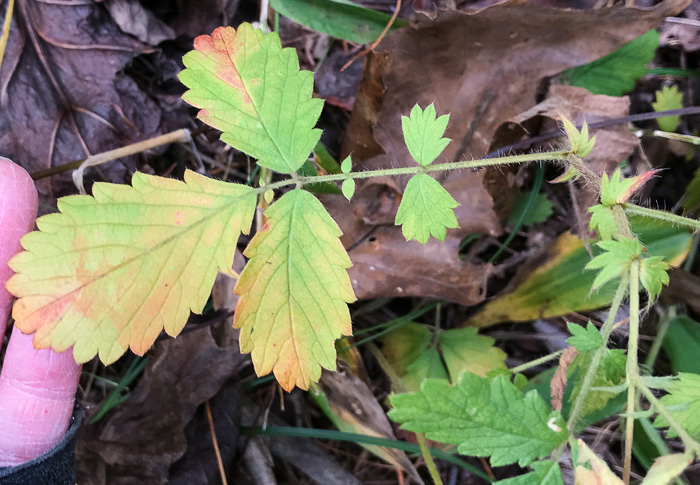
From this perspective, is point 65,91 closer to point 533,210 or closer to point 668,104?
point 533,210

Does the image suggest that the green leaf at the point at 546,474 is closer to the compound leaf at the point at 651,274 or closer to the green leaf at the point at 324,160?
the compound leaf at the point at 651,274

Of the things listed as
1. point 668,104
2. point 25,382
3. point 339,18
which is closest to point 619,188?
point 668,104

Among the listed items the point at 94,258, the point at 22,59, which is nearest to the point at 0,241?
the point at 94,258

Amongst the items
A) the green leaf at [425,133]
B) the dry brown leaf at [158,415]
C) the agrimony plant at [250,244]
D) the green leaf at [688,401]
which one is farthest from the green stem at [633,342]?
the dry brown leaf at [158,415]

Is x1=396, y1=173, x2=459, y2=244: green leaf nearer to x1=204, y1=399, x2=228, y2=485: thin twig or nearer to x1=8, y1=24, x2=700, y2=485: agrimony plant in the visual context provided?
x1=8, y1=24, x2=700, y2=485: agrimony plant

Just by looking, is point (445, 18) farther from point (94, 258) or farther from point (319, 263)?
point (94, 258)

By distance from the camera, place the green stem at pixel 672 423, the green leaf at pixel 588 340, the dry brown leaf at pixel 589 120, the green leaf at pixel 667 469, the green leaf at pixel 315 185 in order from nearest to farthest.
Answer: the green leaf at pixel 667 469 < the green stem at pixel 672 423 < the green leaf at pixel 588 340 < the green leaf at pixel 315 185 < the dry brown leaf at pixel 589 120

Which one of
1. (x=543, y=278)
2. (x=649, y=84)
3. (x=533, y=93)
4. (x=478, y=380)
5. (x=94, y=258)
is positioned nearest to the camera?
(x=478, y=380)

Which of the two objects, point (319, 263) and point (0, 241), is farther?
point (0, 241)
